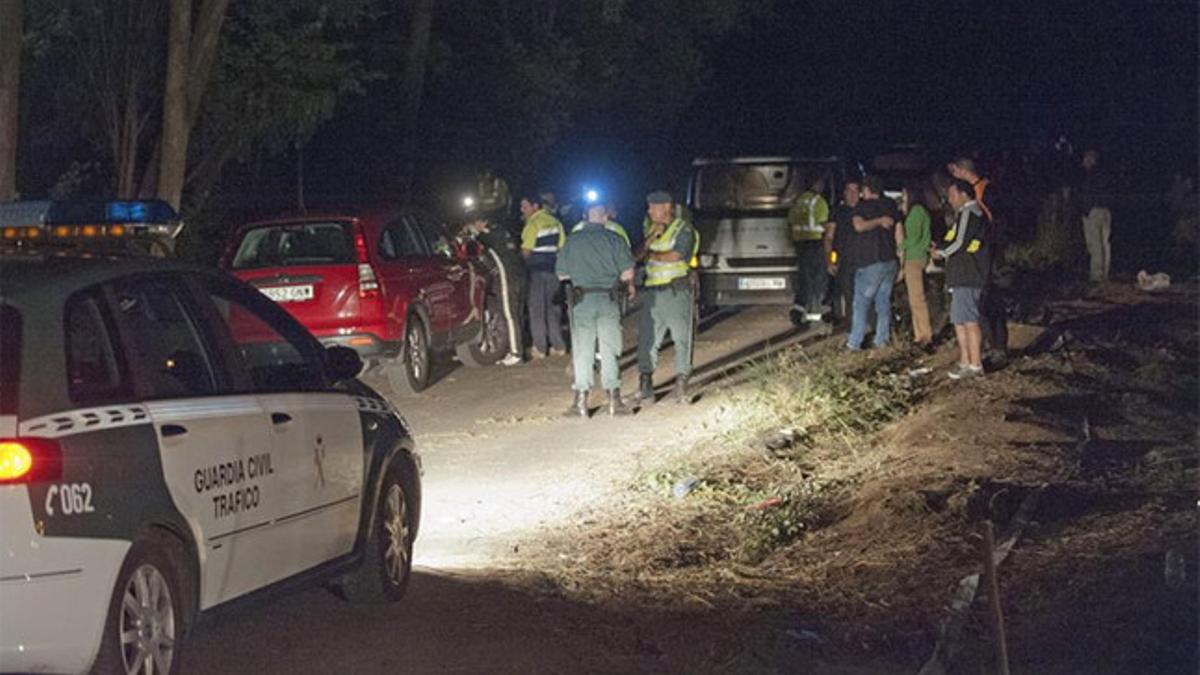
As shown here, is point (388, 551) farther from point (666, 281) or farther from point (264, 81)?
point (264, 81)

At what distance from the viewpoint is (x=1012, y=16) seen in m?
49.3

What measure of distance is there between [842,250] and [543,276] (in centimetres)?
301

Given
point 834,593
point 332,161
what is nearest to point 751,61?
point 332,161

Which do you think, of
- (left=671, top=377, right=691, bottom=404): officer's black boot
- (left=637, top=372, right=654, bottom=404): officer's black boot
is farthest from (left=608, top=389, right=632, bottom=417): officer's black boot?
(left=671, top=377, right=691, bottom=404): officer's black boot

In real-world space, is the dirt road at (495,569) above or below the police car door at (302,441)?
Answer: below

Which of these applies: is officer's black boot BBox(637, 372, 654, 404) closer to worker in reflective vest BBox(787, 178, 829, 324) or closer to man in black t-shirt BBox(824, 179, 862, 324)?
man in black t-shirt BBox(824, 179, 862, 324)

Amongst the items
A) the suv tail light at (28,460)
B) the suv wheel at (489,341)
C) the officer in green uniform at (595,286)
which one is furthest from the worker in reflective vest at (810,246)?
the suv tail light at (28,460)

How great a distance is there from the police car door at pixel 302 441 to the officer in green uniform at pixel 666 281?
24.1ft

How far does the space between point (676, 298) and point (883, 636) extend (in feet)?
25.5

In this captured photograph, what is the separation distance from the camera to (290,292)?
53.7 feet

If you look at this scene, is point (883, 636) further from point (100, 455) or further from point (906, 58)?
point (906, 58)

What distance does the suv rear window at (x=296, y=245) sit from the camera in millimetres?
16547

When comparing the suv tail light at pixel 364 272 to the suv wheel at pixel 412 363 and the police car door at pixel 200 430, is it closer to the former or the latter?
the suv wheel at pixel 412 363

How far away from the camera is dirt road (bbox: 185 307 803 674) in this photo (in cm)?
764
